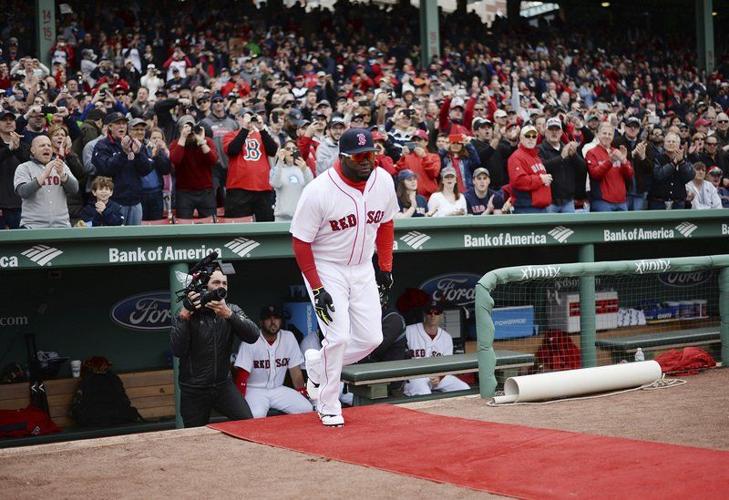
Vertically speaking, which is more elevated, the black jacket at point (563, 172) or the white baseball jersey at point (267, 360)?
the black jacket at point (563, 172)

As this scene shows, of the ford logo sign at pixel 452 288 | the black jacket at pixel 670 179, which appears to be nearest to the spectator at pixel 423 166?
the ford logo sign at pixel 452 288

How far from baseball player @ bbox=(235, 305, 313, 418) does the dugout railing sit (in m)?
2.15

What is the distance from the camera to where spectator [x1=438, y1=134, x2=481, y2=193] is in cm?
1088

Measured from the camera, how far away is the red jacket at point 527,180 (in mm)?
10113

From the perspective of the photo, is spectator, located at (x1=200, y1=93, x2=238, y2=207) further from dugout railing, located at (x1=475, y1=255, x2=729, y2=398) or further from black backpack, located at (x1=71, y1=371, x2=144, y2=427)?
dugout railing, located at (x1=475, y1=255, x2=729, y2=398)

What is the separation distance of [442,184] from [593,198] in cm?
212

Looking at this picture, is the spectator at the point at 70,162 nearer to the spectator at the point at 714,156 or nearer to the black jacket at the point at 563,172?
the black jacket at the point at 563,172

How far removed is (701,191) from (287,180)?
5753 mm

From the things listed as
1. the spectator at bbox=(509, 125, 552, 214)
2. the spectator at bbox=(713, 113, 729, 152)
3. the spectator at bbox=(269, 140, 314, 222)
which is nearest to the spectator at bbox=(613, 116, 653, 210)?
the spectator at bbox=(509, 125, 552, 214)

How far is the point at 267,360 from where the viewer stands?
29.2 feet

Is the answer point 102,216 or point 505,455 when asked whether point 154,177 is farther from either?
point 505,455

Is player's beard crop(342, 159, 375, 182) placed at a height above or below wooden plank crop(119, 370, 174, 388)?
above

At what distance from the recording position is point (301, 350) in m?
9.48

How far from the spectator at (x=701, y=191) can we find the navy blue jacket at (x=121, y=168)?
6.94m
